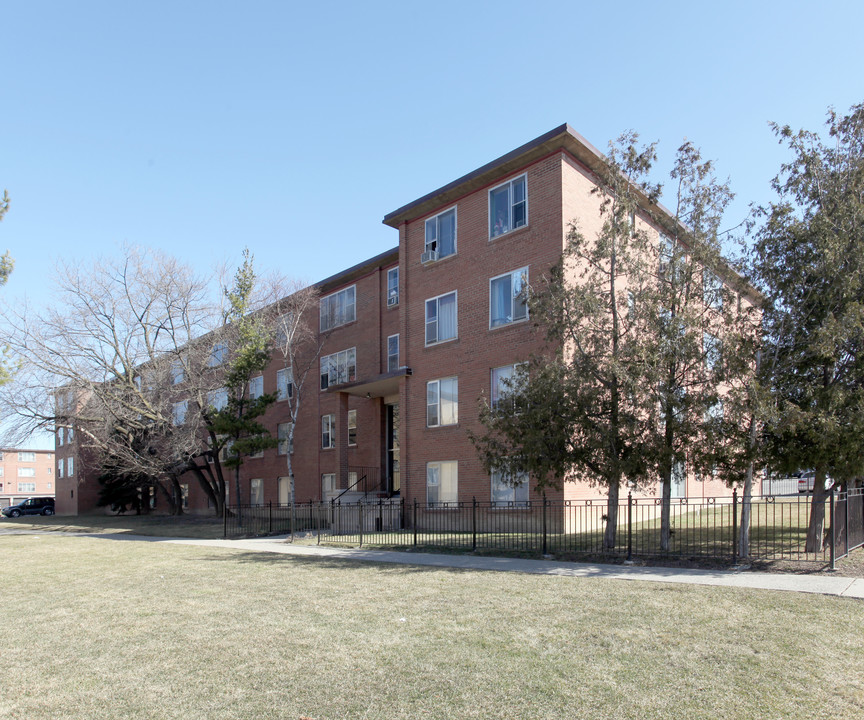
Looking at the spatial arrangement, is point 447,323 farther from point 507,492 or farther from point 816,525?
point 816,525

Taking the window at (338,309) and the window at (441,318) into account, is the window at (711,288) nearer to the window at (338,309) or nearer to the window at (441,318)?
the window at (441,318)

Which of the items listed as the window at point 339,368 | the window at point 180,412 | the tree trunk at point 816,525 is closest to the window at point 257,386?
the window at point 180,412

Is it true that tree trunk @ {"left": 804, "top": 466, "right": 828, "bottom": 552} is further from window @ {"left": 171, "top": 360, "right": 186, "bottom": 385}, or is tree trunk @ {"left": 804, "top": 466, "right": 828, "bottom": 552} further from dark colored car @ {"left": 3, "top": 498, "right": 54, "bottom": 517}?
dark colored car @ {"left": 3, "top": 498, "right": 54, "bottom": 517}

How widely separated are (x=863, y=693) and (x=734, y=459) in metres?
7.65

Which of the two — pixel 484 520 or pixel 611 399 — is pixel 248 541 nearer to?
pixel 484 520

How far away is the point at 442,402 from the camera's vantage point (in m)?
23.1

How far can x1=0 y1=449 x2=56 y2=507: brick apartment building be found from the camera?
298 feet

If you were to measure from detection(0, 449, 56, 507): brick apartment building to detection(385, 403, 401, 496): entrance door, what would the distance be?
264 ft

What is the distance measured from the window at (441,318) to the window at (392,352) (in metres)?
4.26

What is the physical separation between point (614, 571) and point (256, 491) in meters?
28.2

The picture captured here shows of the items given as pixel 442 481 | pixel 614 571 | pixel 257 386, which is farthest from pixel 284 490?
pixel 614 571

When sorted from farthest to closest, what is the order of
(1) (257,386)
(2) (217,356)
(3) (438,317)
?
(1) (257,386) → (2) (217,356) → (3) (438,317)

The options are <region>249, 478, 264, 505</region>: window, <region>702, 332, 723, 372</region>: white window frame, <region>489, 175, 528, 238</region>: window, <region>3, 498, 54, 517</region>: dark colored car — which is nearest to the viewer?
<region>702, 332, 723, 372</region>: white window frame

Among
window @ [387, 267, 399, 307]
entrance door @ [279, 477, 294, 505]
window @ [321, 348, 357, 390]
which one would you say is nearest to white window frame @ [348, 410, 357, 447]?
window @ [321, 348, 357, 390]
